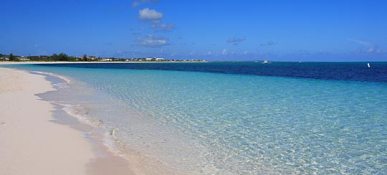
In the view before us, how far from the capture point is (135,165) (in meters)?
6.91

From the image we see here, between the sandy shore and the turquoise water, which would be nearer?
the sandy shore

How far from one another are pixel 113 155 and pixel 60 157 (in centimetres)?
96

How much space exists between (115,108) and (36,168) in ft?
28.2

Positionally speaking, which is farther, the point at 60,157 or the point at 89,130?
the point at 89,130

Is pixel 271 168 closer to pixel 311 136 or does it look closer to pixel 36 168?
pixel 311 136

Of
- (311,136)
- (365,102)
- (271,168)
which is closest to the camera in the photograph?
(271,168)

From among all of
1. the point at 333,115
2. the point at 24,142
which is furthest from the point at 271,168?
the point at 333,115

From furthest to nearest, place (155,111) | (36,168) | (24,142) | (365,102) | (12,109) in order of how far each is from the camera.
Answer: (365,102), (155,111), (12,109), (24,142), (36,168)

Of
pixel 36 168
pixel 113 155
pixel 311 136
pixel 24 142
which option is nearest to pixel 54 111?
pixel 24 142

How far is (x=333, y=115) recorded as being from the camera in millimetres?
13086

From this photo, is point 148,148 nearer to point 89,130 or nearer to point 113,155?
point 113,155

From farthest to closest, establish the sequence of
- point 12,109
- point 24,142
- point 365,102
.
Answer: point 365,102, point 12,109, point 24,142

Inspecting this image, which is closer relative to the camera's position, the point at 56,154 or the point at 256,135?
the point at 56,154

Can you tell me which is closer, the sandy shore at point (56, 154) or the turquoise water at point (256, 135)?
the sandy shore at point (56, 154)
